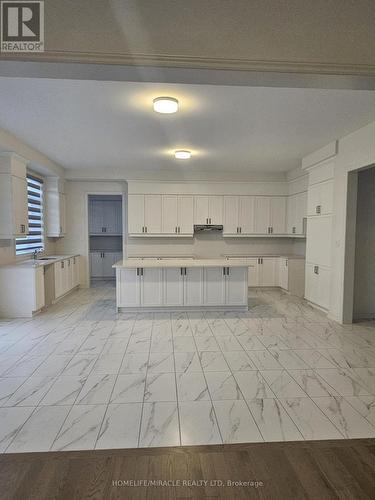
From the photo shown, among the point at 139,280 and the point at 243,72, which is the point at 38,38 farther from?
the point at 139,280

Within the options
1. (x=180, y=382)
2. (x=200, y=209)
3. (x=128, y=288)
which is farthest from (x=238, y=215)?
(x=180, y=382)

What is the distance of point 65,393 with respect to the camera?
259 centimetres

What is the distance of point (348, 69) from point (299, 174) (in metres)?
5.03

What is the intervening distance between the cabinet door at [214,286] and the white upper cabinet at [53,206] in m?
3.59

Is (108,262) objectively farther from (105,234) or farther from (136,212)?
(136,212)

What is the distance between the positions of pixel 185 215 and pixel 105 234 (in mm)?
2873

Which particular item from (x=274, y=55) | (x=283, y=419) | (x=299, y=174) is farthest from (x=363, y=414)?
(x=299, y=174)

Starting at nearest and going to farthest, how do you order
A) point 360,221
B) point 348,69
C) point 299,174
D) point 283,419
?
1. point 348,69
2. point 283,419
3. point 360,221
4. point 299,174

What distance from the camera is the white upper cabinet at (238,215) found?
7219 mm

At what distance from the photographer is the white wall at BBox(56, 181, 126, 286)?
732 centimetres

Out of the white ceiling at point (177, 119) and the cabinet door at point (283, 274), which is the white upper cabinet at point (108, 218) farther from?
the cabinet door at point (283, 274)

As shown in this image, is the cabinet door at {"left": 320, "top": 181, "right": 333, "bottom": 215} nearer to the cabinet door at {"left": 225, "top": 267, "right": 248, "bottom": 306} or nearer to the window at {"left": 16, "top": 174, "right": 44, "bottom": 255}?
the cabinet door at {"left": 225, "top": 267, "right": 248, "bottom": 306}

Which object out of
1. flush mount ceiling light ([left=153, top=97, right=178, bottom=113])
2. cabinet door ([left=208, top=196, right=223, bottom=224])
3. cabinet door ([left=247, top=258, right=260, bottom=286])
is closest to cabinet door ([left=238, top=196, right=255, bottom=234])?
cabinet door ([left=208, top=196, right=223, bottom=224])

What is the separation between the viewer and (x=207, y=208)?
7.18 metres
